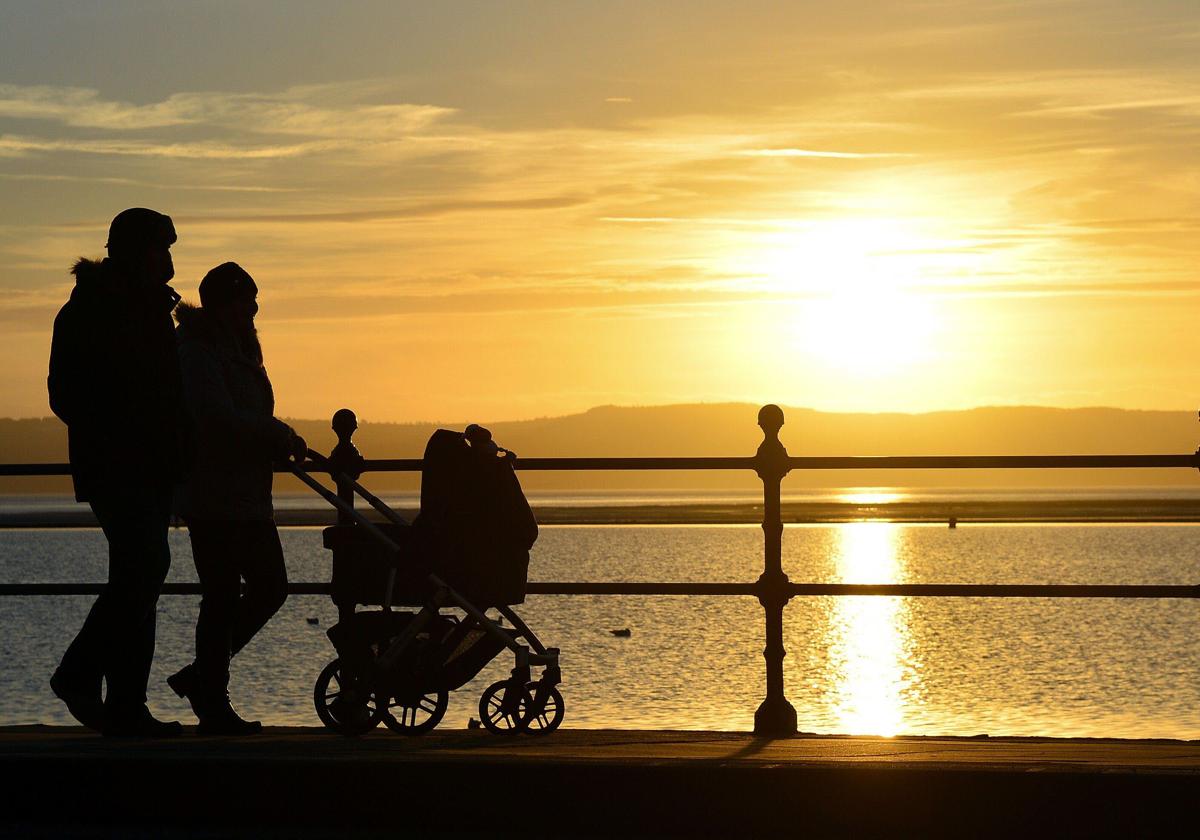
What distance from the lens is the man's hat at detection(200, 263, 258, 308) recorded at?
678 cm

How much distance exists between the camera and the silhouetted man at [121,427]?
6.34 m

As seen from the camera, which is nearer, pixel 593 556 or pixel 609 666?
pixel 609 666

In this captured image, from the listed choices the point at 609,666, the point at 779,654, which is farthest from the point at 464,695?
the point at 779,654

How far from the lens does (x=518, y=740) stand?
252 inches

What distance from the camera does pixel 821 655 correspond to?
36.0 metres

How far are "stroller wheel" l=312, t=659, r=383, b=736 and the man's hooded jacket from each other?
1049 mm

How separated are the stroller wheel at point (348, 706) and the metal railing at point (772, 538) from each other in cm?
47

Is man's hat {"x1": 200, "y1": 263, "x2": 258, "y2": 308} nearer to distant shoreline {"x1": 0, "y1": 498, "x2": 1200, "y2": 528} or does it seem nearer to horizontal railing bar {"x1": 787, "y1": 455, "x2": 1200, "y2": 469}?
horizontal railing bar {"x1": 787, "y1": 455, "x2": 1200, "y2": 469}

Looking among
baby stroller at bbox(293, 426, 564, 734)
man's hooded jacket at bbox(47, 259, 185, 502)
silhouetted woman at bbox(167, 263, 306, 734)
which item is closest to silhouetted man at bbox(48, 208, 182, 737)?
man's hooded jacket at bbox(47, 259, 185, 502)

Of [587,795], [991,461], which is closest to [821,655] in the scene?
[991,461]

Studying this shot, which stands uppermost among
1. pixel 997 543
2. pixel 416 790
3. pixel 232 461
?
pixel 232 461

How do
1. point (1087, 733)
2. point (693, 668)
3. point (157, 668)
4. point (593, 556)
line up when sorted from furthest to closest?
point (593, 556)
point (157, 668)
point (693, 668)
point (1087, 733)

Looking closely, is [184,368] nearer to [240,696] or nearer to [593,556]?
[240,696]

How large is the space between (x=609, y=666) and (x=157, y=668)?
8546 mm
